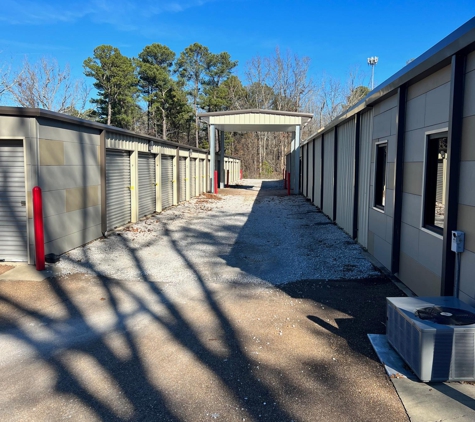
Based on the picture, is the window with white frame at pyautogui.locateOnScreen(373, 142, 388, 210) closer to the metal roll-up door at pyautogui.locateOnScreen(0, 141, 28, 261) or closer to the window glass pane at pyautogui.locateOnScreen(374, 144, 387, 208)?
the window glass pane at pyautogui.locateOnScreen(374, 144, 387, 208)

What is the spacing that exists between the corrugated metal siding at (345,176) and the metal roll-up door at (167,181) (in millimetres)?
7137

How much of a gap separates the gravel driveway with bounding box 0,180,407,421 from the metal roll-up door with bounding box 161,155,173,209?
7719mm

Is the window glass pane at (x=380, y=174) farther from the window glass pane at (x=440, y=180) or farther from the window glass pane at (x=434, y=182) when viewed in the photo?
the window glass pane at (x=440, y=180)

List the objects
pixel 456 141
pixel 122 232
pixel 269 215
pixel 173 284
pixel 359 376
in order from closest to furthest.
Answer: pixel 359 376
pixel 456 141
pixel 173 284
pixel 122 232
pixel 269 215

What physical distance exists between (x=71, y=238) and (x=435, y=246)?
6.67 meters

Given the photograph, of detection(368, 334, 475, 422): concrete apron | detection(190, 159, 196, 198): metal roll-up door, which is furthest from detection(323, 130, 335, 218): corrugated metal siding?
detection(368, 334, 475, 422): concrete apron

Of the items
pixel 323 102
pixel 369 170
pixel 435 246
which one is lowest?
pixel 435 246

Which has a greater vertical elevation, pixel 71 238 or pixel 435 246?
pixel 435 246

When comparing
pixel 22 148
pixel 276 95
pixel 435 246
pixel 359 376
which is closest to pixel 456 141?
pixel 435 246

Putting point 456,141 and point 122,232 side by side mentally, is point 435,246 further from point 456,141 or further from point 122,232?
point 122,232

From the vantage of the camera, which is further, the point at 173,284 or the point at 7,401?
the point at 173,284

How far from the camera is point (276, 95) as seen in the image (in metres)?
48.0

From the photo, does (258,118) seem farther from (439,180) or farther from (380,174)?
(439,180)

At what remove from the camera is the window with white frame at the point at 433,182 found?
189 inches
